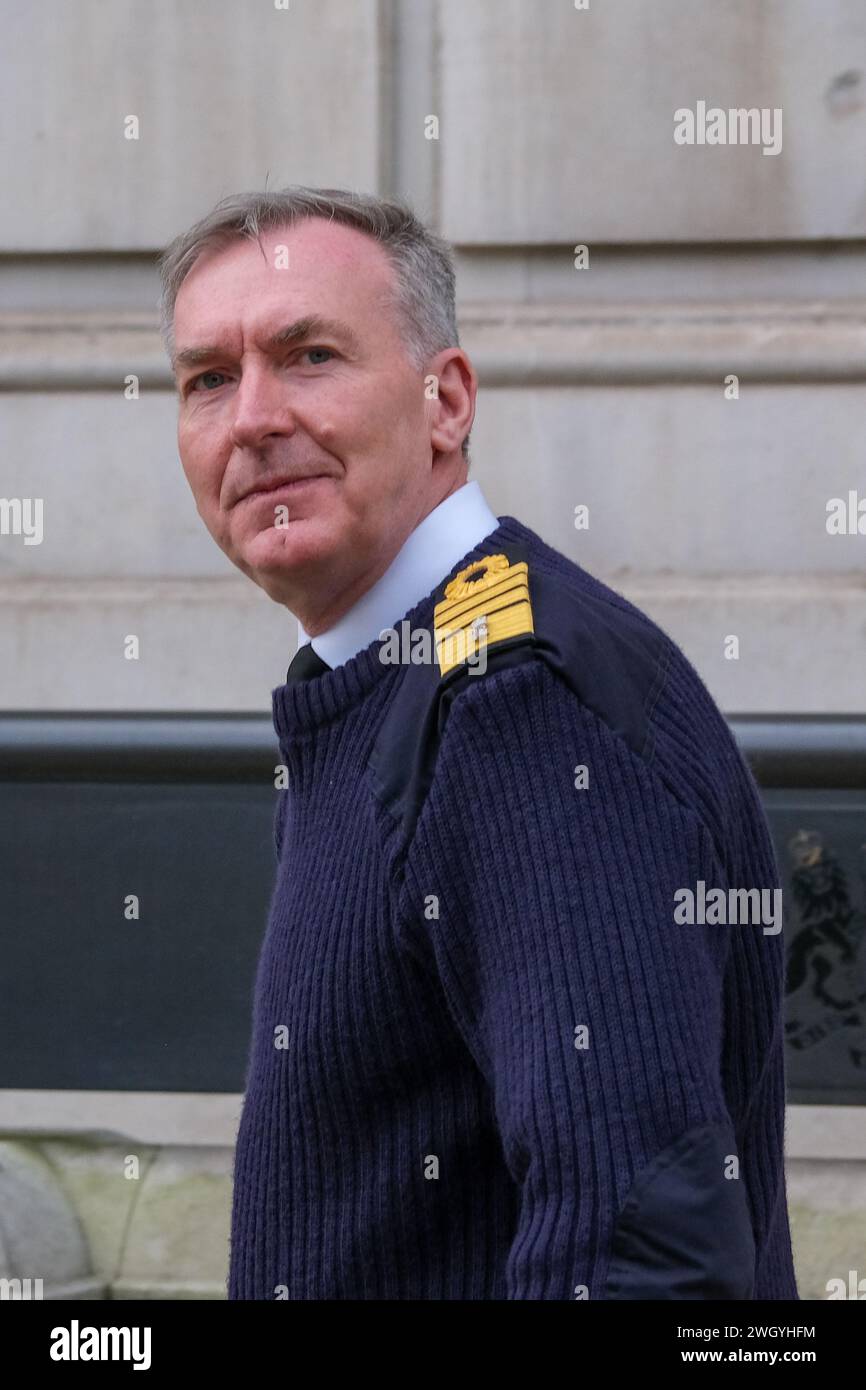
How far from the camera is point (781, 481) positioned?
4.66 m

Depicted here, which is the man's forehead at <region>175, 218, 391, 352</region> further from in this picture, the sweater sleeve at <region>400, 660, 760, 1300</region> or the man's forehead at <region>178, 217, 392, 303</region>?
the sweater sleeve at <region>400, 660, 760, 1300</region>

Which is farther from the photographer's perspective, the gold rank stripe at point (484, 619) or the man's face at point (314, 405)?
the man's face at point (314, 405)

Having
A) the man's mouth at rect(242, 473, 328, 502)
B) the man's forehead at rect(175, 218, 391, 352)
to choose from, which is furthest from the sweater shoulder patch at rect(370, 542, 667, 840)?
the man's forehead at rect(175, 218, 391, 352)

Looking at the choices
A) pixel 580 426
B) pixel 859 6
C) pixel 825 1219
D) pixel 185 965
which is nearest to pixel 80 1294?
pixel 185 965

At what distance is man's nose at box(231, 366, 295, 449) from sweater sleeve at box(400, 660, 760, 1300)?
460 mm

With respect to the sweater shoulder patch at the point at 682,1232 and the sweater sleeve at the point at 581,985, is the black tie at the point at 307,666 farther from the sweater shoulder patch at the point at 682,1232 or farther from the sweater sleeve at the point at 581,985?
the sweater shoulder patch at the point at 682,1232

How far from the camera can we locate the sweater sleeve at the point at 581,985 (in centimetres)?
131

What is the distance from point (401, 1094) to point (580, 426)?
11.1 ft

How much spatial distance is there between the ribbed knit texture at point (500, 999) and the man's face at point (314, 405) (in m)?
0.11

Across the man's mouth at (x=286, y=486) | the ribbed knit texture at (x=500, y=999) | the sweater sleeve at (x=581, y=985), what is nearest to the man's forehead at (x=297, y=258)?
the man's mouth at (x=286, y=486)

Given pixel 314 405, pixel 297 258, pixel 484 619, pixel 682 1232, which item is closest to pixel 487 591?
pixel 484 619

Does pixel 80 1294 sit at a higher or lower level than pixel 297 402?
lower

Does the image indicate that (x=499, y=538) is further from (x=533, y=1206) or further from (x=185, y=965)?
(x=185, y=965)

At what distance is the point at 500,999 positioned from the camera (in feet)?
4.52
